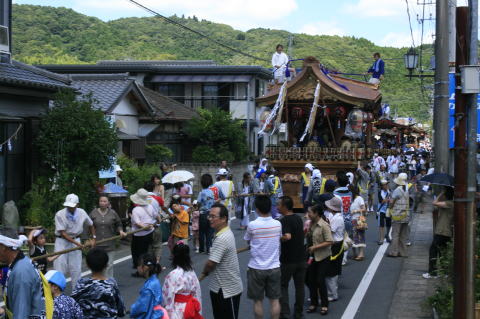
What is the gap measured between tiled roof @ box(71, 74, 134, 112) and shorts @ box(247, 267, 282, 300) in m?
17.0

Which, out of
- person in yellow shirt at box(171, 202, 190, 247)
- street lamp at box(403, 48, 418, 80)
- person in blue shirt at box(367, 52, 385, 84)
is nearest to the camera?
person in yellow shirt at box(171, 202, 190, 247)

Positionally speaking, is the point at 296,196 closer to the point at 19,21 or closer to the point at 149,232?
the point at 149,232

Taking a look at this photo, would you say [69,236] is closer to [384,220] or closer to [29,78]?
[29,78]

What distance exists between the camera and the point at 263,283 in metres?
8.28

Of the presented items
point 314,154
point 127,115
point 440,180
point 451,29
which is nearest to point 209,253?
point 440,180

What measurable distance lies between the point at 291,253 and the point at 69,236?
3596 millimetres

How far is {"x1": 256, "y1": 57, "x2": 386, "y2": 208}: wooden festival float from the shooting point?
856 inches

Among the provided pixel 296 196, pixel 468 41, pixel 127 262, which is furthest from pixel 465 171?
pixel 296 196

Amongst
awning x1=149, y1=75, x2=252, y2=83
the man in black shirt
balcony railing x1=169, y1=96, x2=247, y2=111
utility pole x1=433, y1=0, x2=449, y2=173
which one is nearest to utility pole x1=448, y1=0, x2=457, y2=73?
utility pole x1=433, y1=0, x2=449, y2=173

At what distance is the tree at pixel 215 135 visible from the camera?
33188mm

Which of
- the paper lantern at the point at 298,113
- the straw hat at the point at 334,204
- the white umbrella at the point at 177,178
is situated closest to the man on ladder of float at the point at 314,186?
the white umbrella at the point at 177,178

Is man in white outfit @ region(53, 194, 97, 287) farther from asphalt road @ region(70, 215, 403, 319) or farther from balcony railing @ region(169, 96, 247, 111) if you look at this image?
balcony railing @ region(169, 96, 247, 111)

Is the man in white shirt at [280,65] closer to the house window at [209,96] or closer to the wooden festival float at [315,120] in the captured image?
the wooden festival float at [315,120]

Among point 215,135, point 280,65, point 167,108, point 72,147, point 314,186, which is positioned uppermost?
point 280,65
